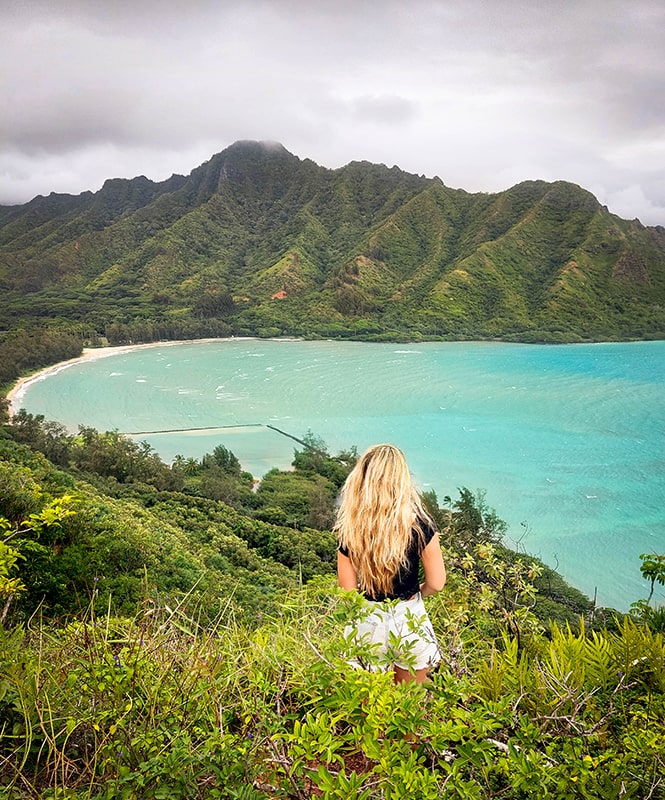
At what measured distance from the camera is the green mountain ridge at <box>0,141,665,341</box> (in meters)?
85.9

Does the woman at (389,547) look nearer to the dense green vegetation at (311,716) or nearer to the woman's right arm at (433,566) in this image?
the woman's right arm at (433,566)

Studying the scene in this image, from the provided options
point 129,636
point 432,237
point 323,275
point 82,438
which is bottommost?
point 82,438

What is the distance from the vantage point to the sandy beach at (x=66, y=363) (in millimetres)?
44666

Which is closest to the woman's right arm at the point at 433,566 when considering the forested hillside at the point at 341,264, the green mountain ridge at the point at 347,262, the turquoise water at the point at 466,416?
the turquoise water at the point at 466,416

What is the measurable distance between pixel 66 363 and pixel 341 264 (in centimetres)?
5966

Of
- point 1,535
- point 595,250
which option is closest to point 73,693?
point 1,535

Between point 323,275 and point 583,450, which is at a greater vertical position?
point 323,275

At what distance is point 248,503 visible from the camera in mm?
24484

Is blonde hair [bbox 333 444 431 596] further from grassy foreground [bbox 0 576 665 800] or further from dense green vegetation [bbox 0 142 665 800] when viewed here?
grassy foreground [bbox 0 576 665 800]

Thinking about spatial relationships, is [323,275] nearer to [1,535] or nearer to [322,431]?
[322,431]

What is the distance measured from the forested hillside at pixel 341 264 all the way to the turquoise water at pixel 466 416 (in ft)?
38.5

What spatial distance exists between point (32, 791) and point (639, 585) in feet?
68.5

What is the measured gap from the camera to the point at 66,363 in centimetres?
6166

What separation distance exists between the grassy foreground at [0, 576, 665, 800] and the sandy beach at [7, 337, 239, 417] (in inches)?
1533
